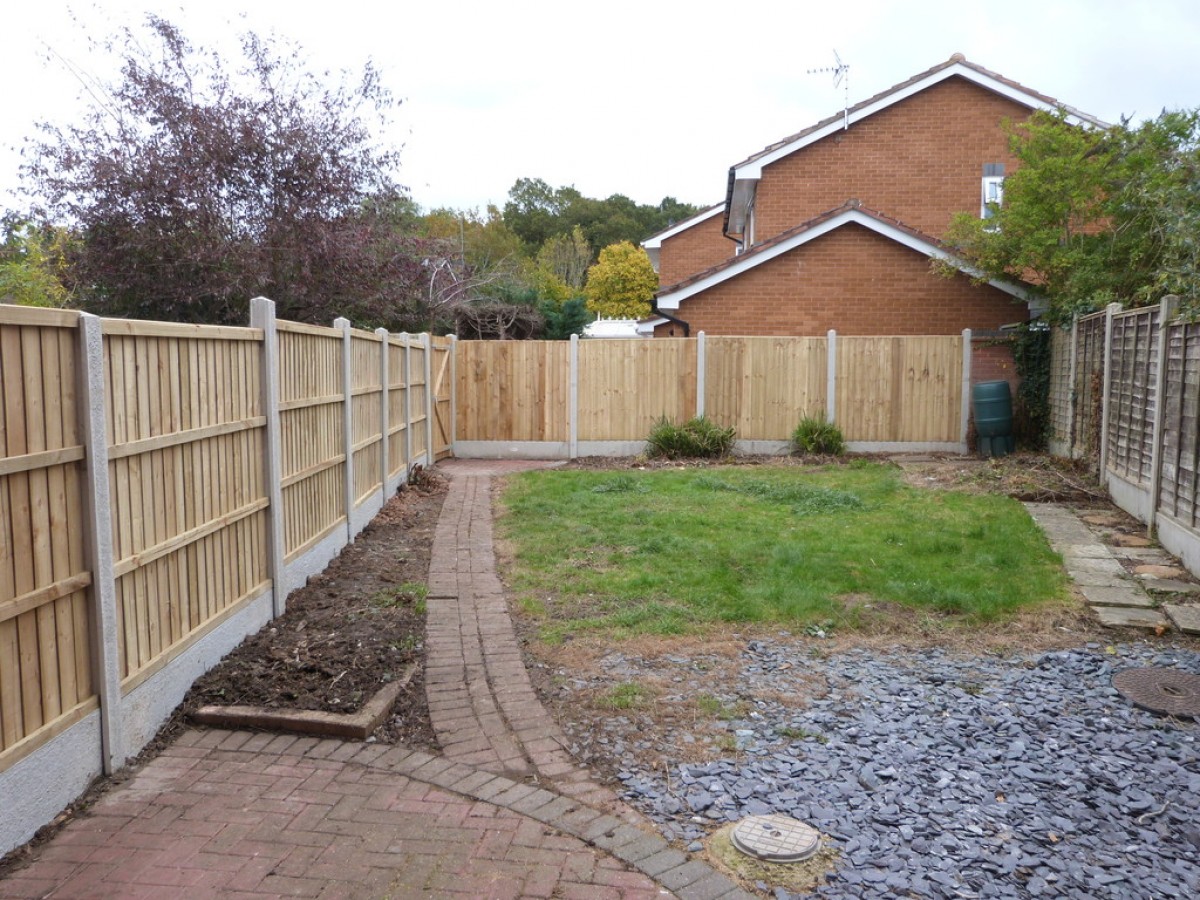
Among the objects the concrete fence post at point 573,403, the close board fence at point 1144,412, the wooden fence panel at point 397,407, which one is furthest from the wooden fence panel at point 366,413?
the close board fence at point 1144,412

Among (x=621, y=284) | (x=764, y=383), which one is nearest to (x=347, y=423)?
(x=764, y=383)

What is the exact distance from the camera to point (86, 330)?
12.1ft

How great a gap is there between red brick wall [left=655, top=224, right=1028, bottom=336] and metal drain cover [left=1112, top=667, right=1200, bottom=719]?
11833 millimetres

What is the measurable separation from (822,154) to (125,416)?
17.9 metres

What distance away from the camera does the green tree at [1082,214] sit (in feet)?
41.1

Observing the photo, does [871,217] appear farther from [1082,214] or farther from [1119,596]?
[1119,596]

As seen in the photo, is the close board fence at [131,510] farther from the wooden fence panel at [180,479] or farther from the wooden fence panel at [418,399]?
the wooden fence panel at [418,399]

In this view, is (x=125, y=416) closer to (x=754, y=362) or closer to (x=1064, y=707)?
(x=1064, y=707)

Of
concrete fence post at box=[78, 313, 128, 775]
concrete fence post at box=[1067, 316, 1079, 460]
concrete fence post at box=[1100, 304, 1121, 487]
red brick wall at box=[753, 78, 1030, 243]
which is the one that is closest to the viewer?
concrete fence post at box=[78, 313, 128, 775]

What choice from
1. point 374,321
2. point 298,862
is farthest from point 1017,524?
point 374,321

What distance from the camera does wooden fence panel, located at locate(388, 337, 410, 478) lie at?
36.3ft

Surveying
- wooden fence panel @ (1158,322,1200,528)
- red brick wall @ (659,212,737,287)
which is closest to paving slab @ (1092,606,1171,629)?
wooden fence panel @ (1158,322,1200,528)

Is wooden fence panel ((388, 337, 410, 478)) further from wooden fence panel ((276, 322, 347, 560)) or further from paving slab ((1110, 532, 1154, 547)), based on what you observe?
paving slab ((1110, 532, 1154, 547))

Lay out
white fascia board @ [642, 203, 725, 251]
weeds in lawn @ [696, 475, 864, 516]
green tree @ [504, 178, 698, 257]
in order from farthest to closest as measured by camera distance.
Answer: green tree @ [504, 178, 698, 257]
white fascia board @ [642, 203, 725, 251]
weeds in lawn @ [696, 475, 864, 516]
